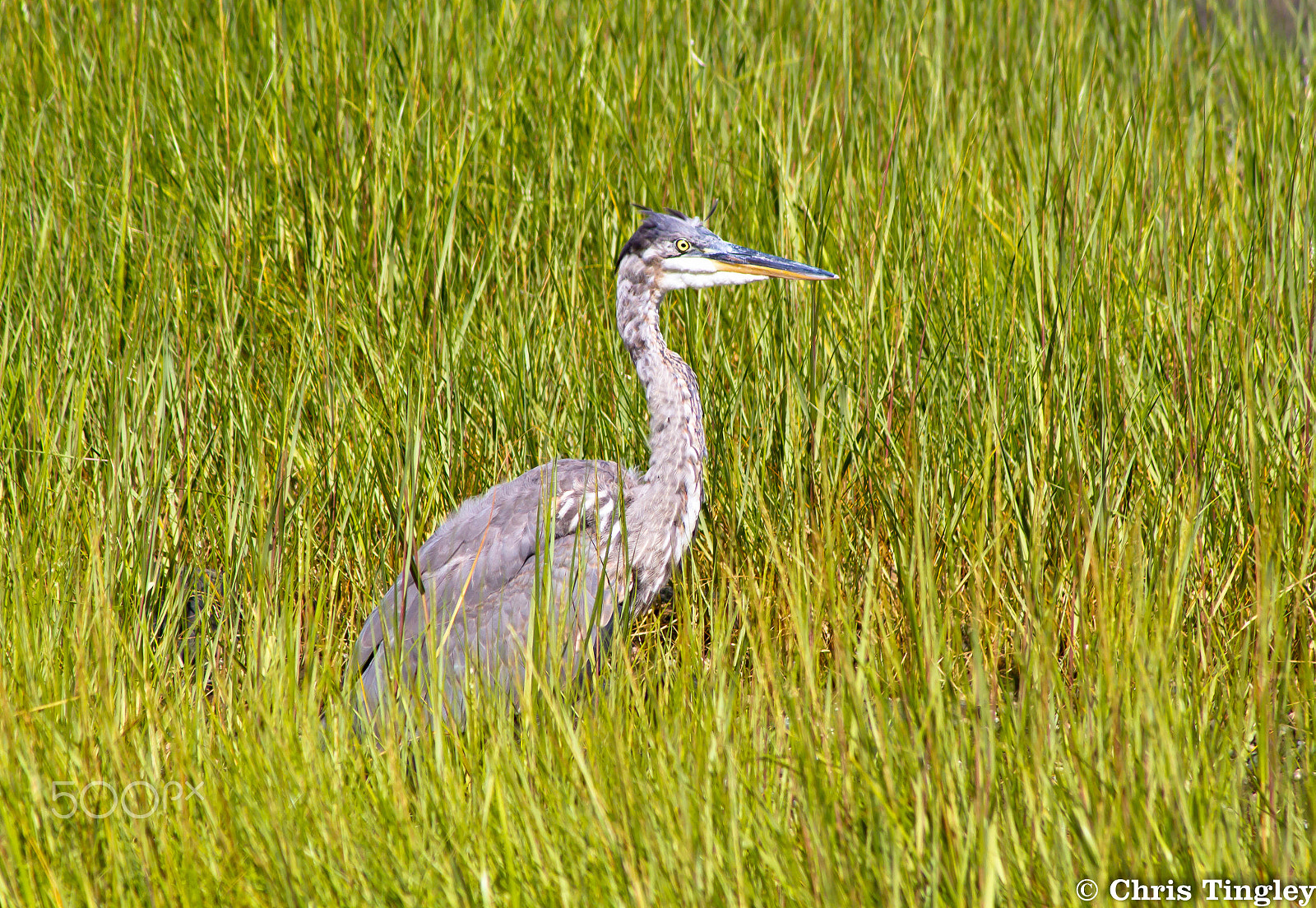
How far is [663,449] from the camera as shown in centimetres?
305

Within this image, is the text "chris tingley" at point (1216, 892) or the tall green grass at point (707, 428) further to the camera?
the tall green grass at point (707, 428)

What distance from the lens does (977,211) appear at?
3.59m

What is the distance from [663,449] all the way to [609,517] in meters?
0.25

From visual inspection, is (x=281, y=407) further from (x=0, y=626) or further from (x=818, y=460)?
(x=818, y=460)

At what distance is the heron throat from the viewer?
304 cm

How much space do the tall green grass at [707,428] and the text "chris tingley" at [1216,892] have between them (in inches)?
1.3

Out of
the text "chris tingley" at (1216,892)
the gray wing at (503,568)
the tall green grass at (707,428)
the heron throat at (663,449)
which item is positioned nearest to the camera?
the text "chris tingley" at (1216,892)

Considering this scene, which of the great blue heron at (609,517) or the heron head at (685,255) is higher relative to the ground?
the heron head at (685,255)

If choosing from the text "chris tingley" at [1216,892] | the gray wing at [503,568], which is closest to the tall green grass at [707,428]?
the text "chris tingley" at [1216,892]

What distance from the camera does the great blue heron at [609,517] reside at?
9.34 ft

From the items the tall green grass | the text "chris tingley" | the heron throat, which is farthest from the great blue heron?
the text "chris tingley"

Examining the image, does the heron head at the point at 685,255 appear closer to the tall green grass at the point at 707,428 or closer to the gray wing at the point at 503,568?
the tall green grass at the point at 707,428

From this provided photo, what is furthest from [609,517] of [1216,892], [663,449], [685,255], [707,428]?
[1216,892]

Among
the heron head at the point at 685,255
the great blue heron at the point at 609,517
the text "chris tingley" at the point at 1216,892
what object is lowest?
the text "chris tingley" at the point at 1216,892
